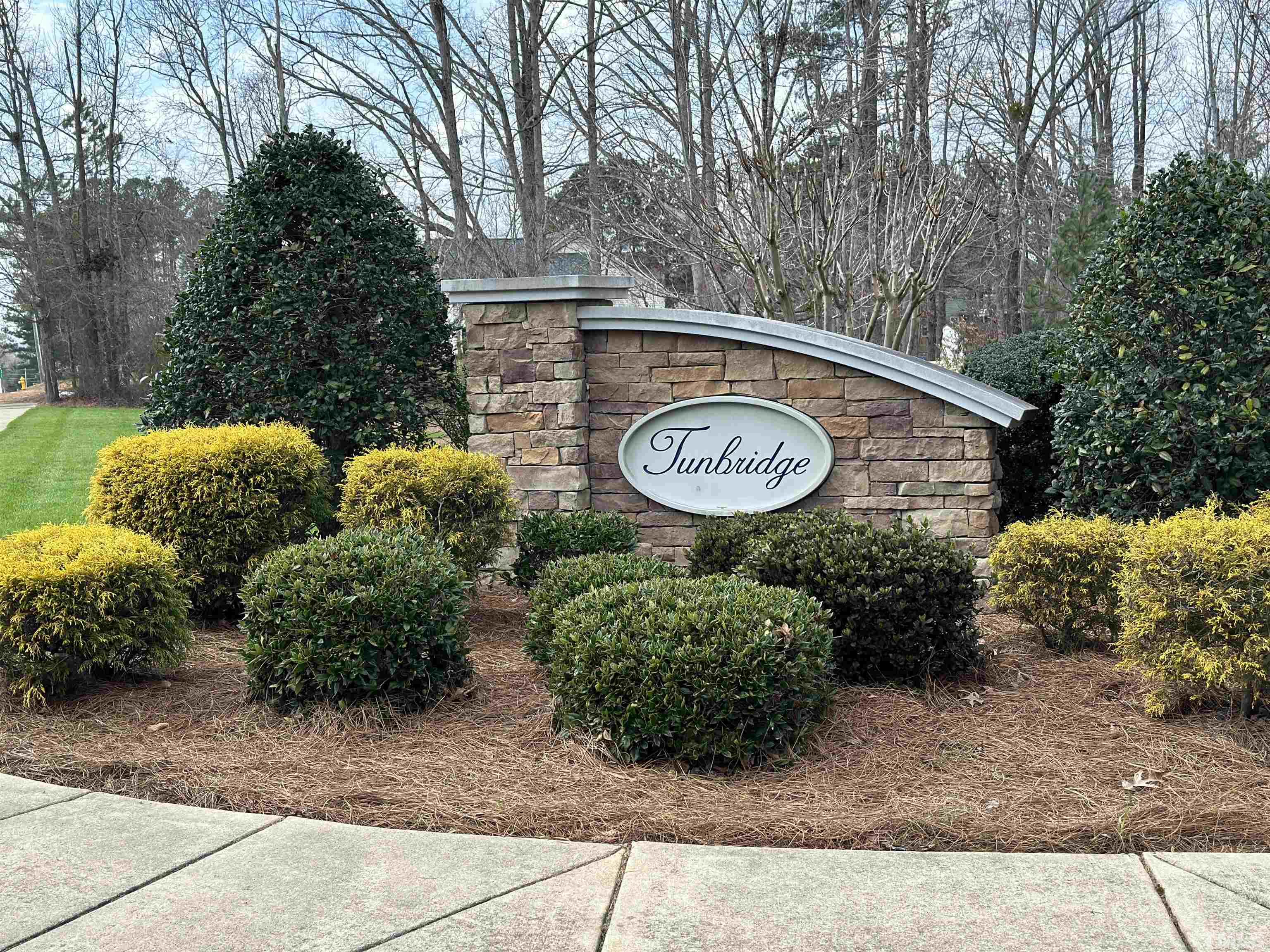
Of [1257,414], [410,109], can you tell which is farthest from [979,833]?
[410,109]

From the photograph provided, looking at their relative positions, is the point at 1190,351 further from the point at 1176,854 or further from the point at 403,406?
the point at 403,406

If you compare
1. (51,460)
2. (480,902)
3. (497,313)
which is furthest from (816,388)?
(51,460)

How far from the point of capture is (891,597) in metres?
4.57

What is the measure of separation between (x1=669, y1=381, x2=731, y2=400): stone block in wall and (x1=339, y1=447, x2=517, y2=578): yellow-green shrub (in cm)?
141

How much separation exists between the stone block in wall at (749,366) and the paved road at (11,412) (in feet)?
57.0

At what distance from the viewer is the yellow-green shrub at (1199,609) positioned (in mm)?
3729

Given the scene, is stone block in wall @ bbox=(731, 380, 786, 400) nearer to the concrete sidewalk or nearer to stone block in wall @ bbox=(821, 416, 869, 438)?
stone block in wall @ bbox=(821, 416, 869, 438)

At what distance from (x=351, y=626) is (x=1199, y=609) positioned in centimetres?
326

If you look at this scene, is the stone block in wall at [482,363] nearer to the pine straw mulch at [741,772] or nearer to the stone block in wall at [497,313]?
the stone block in wall at [497,313]

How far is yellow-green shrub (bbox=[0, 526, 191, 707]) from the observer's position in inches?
169

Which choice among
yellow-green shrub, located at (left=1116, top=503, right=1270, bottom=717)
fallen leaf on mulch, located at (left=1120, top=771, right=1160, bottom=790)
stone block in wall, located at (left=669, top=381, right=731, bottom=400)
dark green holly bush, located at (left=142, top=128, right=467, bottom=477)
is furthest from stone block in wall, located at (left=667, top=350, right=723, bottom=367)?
fallen leaf on mulch, located at (left=1120, top=771, right=1160, bottom=790)

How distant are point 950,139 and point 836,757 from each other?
13.3 meters

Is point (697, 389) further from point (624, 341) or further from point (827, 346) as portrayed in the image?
point (827, 346)

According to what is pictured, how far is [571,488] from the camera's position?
270 inches
